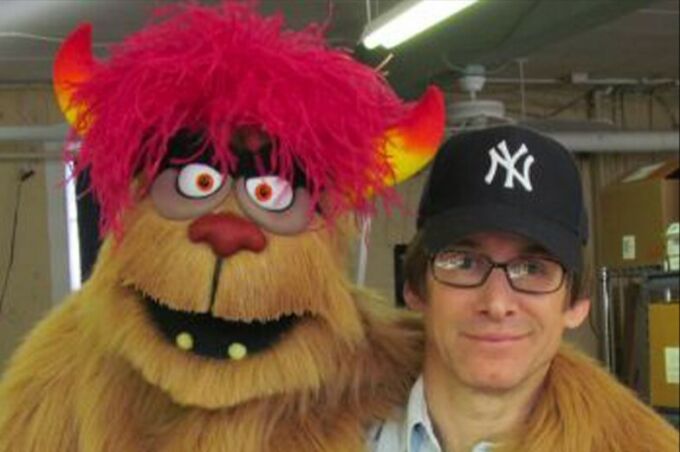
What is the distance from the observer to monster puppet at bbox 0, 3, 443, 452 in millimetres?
944

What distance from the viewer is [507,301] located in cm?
98

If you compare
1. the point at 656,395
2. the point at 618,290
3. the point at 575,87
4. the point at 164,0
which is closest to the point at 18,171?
the point at 164,0

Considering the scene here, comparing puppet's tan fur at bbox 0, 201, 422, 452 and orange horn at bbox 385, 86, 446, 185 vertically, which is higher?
orange horn at bbox 385, 86, 446, 185

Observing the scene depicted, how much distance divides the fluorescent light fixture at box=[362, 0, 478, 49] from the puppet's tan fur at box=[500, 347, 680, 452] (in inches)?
50.6

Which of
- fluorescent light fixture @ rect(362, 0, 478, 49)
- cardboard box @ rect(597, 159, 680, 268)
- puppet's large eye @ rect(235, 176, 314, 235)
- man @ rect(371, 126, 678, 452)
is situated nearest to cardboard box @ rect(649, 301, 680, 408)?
cardboard box @ rect(597, 159, 680, 268)

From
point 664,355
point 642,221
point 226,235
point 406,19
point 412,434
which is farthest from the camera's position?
point 642,221

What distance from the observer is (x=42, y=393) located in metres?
1.04

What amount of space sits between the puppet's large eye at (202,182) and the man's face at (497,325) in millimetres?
258

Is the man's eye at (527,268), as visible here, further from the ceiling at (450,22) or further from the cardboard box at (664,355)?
the cardboard box at (664,355)

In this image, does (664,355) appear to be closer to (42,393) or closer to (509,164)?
(509,164)

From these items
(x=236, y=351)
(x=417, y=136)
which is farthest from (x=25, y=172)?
(x=417, y=136)

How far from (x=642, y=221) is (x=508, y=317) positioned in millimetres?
2372

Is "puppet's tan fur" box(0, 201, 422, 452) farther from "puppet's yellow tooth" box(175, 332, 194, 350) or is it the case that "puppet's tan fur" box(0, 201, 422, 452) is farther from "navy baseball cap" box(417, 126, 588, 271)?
"navy baseball cap" box(417, 126, 588, 271)

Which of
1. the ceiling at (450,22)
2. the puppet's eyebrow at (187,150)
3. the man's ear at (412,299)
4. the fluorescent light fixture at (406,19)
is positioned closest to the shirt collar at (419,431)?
the man's ear at (412,299)
